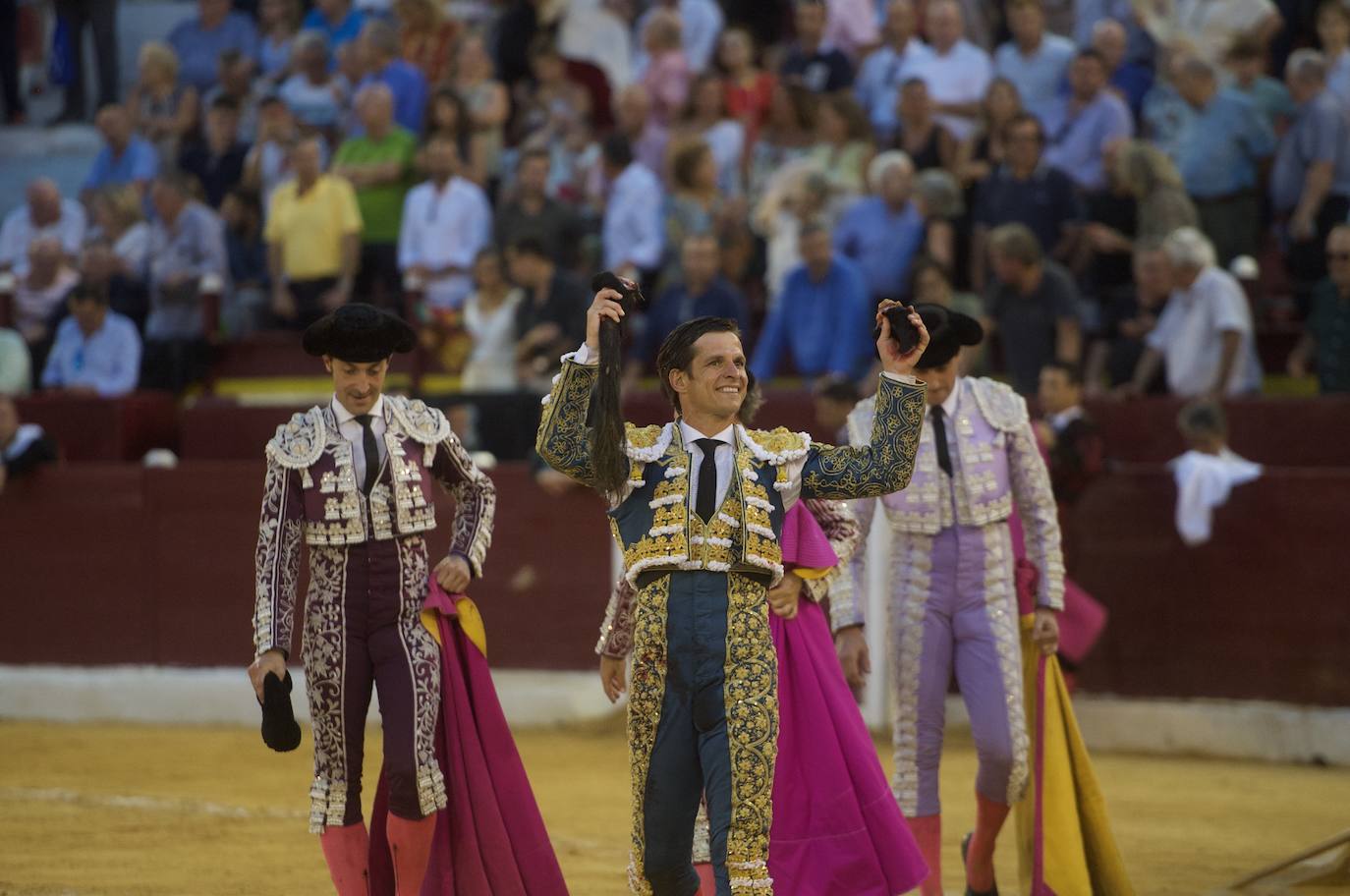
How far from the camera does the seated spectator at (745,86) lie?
1056 centimetres

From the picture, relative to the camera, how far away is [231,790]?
773 centimetres

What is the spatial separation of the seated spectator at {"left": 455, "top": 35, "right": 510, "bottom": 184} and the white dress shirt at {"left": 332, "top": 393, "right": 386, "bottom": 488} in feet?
20.3

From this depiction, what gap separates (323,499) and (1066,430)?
3668 mm

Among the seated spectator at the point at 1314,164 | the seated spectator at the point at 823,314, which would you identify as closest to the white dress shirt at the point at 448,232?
the seated spectator at the point at 823,314

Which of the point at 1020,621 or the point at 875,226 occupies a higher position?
the point at 875,226

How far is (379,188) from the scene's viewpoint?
11156 millimetres

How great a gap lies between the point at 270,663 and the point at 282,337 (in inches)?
267

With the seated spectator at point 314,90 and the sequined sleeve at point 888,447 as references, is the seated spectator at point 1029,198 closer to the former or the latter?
the seated spectator at point 314,90

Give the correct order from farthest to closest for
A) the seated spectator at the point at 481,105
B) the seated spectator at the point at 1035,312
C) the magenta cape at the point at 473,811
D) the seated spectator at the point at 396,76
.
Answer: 1. the seated spectator at the point at 396,76
2. the seated spectator at the point at 481,105
3. the seated spectator at the point at 1035,312
4. the magenta cape at the point at 473,811

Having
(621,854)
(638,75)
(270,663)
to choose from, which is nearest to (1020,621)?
(621,854)

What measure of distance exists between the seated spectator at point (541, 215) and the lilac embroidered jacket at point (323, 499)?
17.1ft

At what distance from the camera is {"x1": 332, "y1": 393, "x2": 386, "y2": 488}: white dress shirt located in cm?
491

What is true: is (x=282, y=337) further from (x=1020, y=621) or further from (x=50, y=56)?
(x=1020, y=621)

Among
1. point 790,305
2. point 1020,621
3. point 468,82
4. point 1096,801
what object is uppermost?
point 468,82
